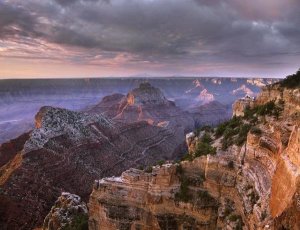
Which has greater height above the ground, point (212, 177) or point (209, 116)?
point (212, 177)

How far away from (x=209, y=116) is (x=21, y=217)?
10694 cm

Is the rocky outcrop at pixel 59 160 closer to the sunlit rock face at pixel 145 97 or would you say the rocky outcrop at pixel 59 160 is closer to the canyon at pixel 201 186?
the canyon at pixel 201 186

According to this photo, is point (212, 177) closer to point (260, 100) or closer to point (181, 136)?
point (260, 100)

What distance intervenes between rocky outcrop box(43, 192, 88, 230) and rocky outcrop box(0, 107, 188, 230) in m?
10.4

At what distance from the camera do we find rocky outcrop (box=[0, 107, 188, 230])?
4605 centimetres

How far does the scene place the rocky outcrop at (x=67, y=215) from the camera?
31969 mm

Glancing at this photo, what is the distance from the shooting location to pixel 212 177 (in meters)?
22.3

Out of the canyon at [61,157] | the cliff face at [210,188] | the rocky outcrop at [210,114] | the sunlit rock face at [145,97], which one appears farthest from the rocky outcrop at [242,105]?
the sunlit rock face at [145,97]

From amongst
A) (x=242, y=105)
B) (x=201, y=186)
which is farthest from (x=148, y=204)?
(x=242, y=105)

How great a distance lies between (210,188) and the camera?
22.4m

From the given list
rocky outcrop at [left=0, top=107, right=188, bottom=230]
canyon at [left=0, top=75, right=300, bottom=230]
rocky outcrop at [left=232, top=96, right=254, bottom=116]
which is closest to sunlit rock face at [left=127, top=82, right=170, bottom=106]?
rocky outcrop at [left=0, top=107, right=188, bottom=230]

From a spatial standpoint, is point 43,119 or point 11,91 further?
point 11,91

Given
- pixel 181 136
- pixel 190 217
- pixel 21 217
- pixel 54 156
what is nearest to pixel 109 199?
pixel 190 217

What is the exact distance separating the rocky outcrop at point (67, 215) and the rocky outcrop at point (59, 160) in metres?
10.4
